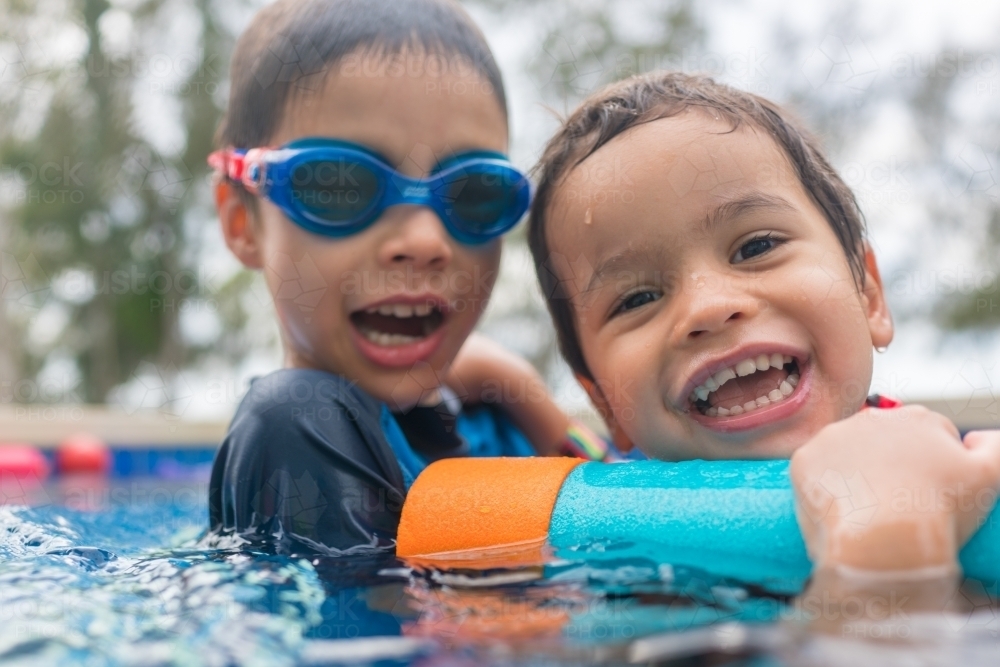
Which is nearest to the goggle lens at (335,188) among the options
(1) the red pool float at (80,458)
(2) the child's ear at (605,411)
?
(2) the child's ear at (605,411)

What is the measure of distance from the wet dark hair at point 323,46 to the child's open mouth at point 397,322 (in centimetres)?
63

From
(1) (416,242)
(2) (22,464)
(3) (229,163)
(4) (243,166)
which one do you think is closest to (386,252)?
(1) (416,242)

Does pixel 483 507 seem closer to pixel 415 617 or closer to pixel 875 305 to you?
pixel 415 617

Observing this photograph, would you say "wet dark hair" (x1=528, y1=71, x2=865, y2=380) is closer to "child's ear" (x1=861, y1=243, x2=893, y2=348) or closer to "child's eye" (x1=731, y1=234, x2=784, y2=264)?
"child's ear" (x1=861, y1=243, x2=893, y2=348)

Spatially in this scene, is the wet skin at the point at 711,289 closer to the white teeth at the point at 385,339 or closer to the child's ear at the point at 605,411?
the child's ear at the point at 605,411

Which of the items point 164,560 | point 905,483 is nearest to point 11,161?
point 164,560

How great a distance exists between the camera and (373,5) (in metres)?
2.69

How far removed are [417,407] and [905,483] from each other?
1.63 meters

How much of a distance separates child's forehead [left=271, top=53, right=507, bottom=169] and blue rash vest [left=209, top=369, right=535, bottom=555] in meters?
0.70

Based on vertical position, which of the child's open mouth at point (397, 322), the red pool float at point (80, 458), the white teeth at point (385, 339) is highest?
the child's open mouth at point (397, 322)

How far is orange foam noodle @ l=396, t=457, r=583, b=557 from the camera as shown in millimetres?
1792

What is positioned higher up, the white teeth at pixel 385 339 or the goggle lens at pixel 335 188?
the goggle lens at pixel 335 188

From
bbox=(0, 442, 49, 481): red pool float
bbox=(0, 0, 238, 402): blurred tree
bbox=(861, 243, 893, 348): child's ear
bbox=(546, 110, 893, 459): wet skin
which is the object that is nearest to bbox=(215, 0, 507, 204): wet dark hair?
bbox=(546, 110, 893, 459): wet skin

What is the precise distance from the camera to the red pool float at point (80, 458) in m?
6.31
